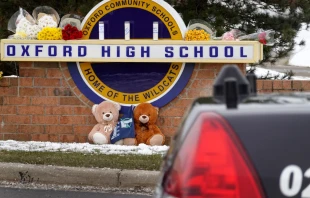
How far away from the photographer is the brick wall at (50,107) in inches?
353

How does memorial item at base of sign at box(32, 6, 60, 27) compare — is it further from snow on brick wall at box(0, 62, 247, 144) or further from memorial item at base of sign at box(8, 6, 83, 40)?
snow on brick wall at box(0, 62, 247, 144)

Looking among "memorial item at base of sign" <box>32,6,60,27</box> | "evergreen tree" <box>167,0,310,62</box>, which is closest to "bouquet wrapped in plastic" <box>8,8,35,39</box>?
"memorial item at base of sign" <box>32,6,60,27</box>

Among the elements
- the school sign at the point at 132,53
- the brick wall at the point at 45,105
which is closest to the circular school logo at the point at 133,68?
the school sign at the point at 132,53

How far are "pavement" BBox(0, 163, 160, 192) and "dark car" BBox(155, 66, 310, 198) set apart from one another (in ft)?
14.6

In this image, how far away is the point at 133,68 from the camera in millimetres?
9023

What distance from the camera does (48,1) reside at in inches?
463

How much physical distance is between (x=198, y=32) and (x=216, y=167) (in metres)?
6.94

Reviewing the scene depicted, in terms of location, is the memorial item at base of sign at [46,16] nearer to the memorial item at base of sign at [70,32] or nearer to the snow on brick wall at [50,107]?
the memorial item at base of sign at [70,32]

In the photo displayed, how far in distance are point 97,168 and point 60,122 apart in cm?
235

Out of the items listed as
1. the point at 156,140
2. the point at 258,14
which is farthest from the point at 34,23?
the point at 258,14

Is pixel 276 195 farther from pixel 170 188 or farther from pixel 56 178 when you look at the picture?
pixel 56 178

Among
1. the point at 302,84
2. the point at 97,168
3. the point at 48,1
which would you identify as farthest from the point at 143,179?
the point at 48,1

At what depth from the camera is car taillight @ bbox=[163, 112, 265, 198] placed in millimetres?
1968

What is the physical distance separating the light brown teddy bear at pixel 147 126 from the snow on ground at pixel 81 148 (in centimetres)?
20
